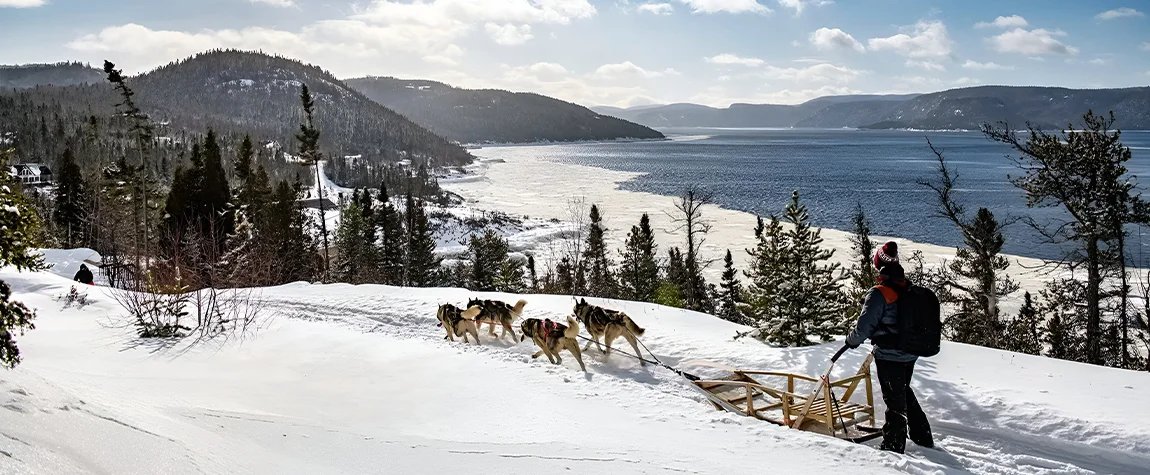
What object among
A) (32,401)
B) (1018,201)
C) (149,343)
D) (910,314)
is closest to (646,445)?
(910,314)

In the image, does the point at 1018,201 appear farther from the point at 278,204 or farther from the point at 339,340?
the point at 339,340

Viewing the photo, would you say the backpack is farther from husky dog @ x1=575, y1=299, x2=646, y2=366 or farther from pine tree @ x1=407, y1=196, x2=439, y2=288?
pine tree @ x1=407, y1=196, x2=439, y2=288

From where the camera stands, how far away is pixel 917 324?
709cm

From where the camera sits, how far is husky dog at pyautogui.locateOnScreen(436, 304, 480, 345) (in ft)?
43.2

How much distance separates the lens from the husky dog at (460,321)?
13176 mm

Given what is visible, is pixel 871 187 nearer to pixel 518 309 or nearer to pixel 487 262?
pixel 487 262

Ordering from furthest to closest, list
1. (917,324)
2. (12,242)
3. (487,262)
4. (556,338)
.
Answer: (487,262) → (556,338) → (917,324) → (12,242)

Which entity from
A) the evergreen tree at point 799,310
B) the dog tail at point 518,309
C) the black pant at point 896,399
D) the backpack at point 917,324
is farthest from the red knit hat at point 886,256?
the dog tail at point 518,309

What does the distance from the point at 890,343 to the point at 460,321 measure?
8533 mm

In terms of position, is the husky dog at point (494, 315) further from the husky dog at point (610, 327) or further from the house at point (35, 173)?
the house at point (35, 173)

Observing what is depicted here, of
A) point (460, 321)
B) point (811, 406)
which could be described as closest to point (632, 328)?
point (811, 406)

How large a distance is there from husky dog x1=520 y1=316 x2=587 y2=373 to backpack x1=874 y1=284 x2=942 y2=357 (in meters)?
5.14

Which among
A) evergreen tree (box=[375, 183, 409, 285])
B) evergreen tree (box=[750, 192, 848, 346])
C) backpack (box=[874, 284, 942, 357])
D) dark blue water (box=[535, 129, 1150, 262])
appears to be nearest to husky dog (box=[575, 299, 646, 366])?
evergreen tree (box=[750, 192, 848, 346])

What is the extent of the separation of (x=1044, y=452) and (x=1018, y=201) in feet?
279
